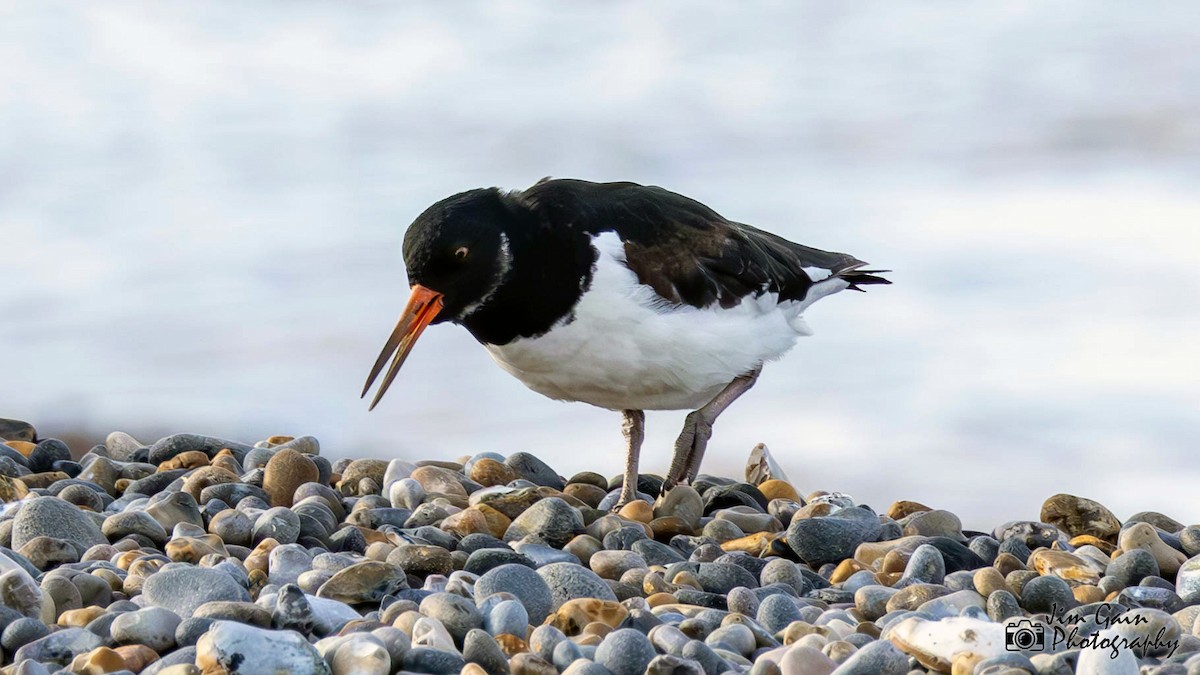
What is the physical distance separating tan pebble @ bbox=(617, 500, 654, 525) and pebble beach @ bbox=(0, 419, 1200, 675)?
13 millimetres

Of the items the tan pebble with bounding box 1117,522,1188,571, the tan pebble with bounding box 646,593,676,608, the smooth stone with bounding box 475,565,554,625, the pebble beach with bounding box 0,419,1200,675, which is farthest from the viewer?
the tan pebble with bounding box 1117,522,1188,571

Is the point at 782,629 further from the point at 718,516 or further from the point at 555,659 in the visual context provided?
the point at 718,516

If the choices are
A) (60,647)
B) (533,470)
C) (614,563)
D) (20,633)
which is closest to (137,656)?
(60,647)

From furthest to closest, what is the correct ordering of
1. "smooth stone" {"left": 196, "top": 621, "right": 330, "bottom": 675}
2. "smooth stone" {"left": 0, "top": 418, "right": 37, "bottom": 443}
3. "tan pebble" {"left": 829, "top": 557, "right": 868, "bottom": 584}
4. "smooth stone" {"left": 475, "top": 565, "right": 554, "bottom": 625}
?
"smooth stone" {"left": 0, "top": 418, "right": 37, "bottom": 443} < "tan pebble" {"left": 829, "top": 557, "right": 868, "bottom": 584} < "smooth stone" {"left": 475, "top": 565, "right": 554, "bottom": 625} < "smooth stone" {"left": 196, "top": 621, "right": 330, "bottom": 675}

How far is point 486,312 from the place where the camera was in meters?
6.29

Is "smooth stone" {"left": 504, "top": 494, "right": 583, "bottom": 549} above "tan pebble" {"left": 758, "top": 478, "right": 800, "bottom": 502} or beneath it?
beneath

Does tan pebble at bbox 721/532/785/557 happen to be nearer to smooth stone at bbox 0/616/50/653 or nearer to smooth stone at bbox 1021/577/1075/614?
smooth stone at bbox 1021/577/1075/614

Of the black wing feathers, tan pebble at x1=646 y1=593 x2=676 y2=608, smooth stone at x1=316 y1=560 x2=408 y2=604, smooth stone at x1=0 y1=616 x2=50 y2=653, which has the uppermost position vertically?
the black wing feathers

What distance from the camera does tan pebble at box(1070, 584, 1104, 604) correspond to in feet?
16.8

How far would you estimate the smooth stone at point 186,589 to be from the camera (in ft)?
14.3

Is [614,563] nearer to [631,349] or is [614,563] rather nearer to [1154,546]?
[631,349]

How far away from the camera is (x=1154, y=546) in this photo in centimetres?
567

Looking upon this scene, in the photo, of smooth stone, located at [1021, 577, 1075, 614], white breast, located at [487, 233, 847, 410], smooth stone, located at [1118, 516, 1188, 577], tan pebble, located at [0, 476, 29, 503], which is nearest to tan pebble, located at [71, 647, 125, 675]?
tan pebble, located at [0, 476, 29, 503]

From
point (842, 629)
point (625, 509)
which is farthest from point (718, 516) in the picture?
point (842, 629)
